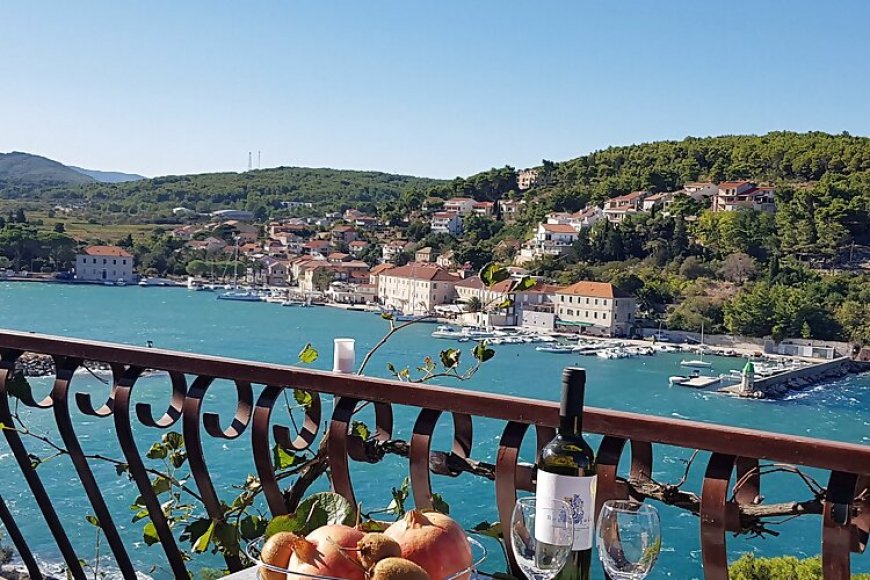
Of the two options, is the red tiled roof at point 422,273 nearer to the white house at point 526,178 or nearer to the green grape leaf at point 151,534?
the white house at point 526,178

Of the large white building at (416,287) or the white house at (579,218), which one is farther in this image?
the white house at (579,218)

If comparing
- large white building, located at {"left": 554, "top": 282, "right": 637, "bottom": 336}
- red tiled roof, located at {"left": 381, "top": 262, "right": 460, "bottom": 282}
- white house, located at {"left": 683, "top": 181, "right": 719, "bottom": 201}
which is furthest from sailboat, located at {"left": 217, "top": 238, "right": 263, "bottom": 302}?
white house, located at {"left": 683, "top": 181, "right": 719, "bottom": 201}

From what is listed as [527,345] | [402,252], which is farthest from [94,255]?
[527,345]

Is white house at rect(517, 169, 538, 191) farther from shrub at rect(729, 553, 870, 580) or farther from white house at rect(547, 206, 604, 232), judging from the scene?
shrub at rect(729, 553, 870, 580)

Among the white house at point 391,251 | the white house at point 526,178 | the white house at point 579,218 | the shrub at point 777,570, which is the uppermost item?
the white house at point 526,178

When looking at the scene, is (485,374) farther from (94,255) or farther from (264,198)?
(264,198)

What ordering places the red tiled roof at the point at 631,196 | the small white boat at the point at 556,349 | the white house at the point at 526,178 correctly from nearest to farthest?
the small white boat at the point at 556,349 < the red tiled roof at the point at 631,196 < the white house at the point at 526,178

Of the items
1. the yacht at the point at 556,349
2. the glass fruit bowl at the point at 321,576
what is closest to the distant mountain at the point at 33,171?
the yacht at the point at 556,349
